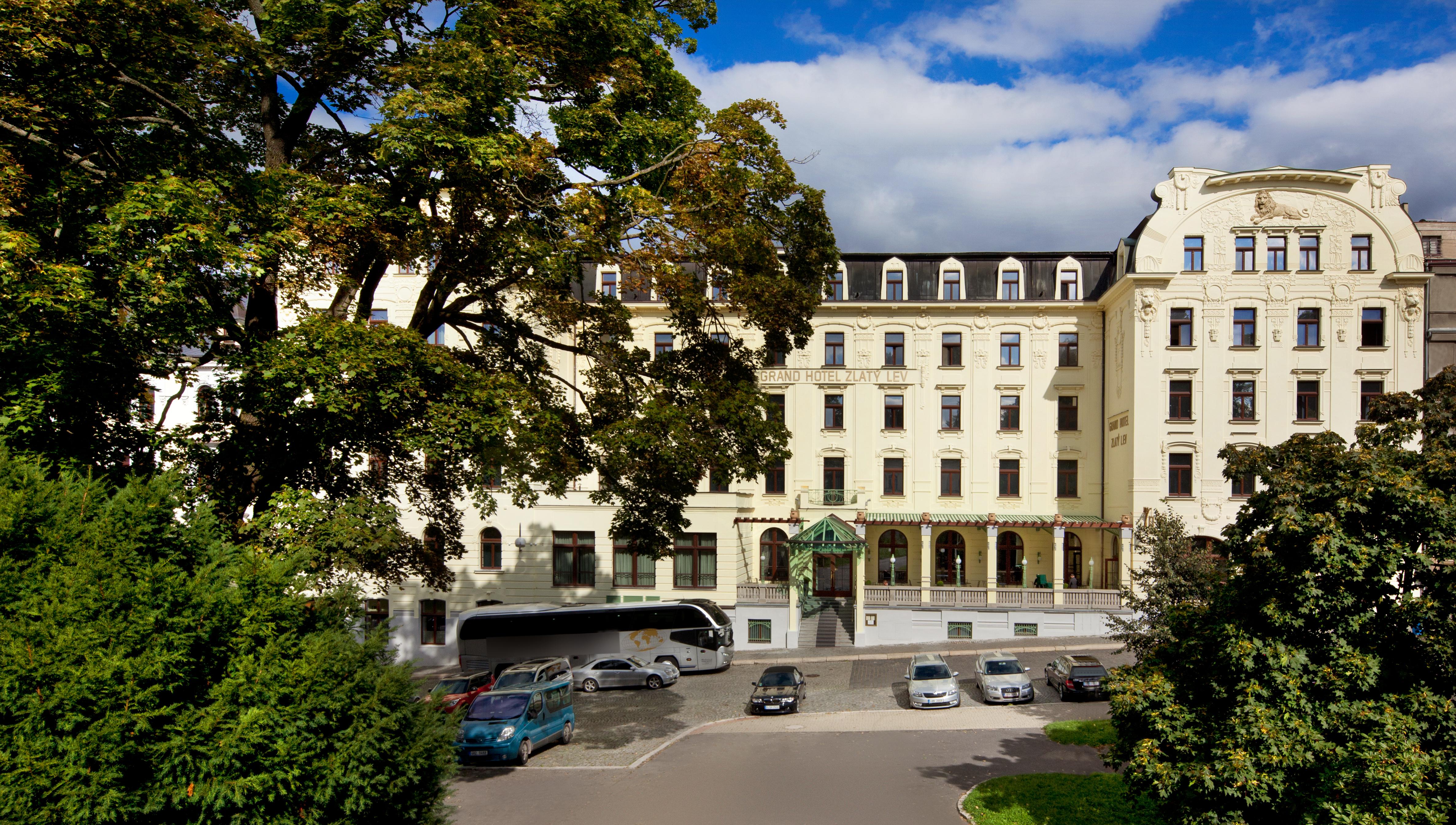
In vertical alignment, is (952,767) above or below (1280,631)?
below

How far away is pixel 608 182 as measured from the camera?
15539 millimetres

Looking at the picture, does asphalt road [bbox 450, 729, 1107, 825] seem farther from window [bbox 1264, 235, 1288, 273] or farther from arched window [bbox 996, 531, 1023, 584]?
window [bbox 1264, 235, 1288, 273]

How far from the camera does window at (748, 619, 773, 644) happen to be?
35.3m

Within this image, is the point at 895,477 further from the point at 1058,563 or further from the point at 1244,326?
the point at 1244,326

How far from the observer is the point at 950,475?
3816cm

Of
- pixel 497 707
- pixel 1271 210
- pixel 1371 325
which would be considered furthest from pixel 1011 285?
pixel 497 707

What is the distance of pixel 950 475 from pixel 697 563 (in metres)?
11.8

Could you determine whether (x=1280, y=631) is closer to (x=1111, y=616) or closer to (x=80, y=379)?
(x=1111, y=616)

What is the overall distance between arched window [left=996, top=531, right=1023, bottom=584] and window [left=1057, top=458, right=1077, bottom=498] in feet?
8.95

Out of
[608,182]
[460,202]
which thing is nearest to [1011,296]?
[608,182]

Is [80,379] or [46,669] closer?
[46,669]

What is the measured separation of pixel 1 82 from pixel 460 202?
6.04 meters

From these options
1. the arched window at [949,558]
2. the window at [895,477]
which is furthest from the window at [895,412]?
the arched window at [949,558]

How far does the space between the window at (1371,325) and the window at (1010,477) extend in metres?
13.3
